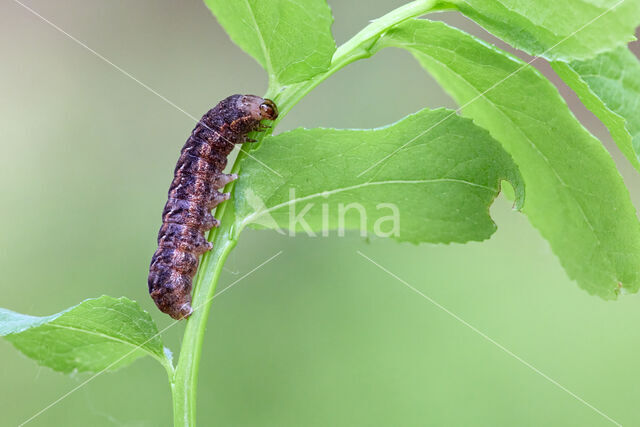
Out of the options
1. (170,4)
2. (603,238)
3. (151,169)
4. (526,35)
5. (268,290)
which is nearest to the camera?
(526,35)

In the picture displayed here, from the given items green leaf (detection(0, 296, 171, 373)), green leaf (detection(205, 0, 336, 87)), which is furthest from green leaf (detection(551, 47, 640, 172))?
green leaf (detection(0, 296, 171, 373))

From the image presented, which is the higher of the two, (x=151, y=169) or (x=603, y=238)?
(x=151, y=169)

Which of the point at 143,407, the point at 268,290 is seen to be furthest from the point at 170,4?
the point at 143,407

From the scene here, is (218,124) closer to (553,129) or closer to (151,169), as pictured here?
(553,129)

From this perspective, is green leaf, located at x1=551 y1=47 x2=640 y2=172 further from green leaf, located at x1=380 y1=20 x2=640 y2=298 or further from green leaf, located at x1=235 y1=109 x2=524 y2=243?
green leaf, located at x1=235 y1=109 x2=524 y2=243

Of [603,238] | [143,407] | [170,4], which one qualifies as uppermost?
[170,4]

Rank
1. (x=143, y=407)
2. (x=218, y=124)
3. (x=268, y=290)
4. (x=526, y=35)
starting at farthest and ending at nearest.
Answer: (x=268, y=290), (x=143, y=407), (x=218, y=124), (x=526, y=35)

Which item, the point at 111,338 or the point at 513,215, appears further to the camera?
the point at 513,215
